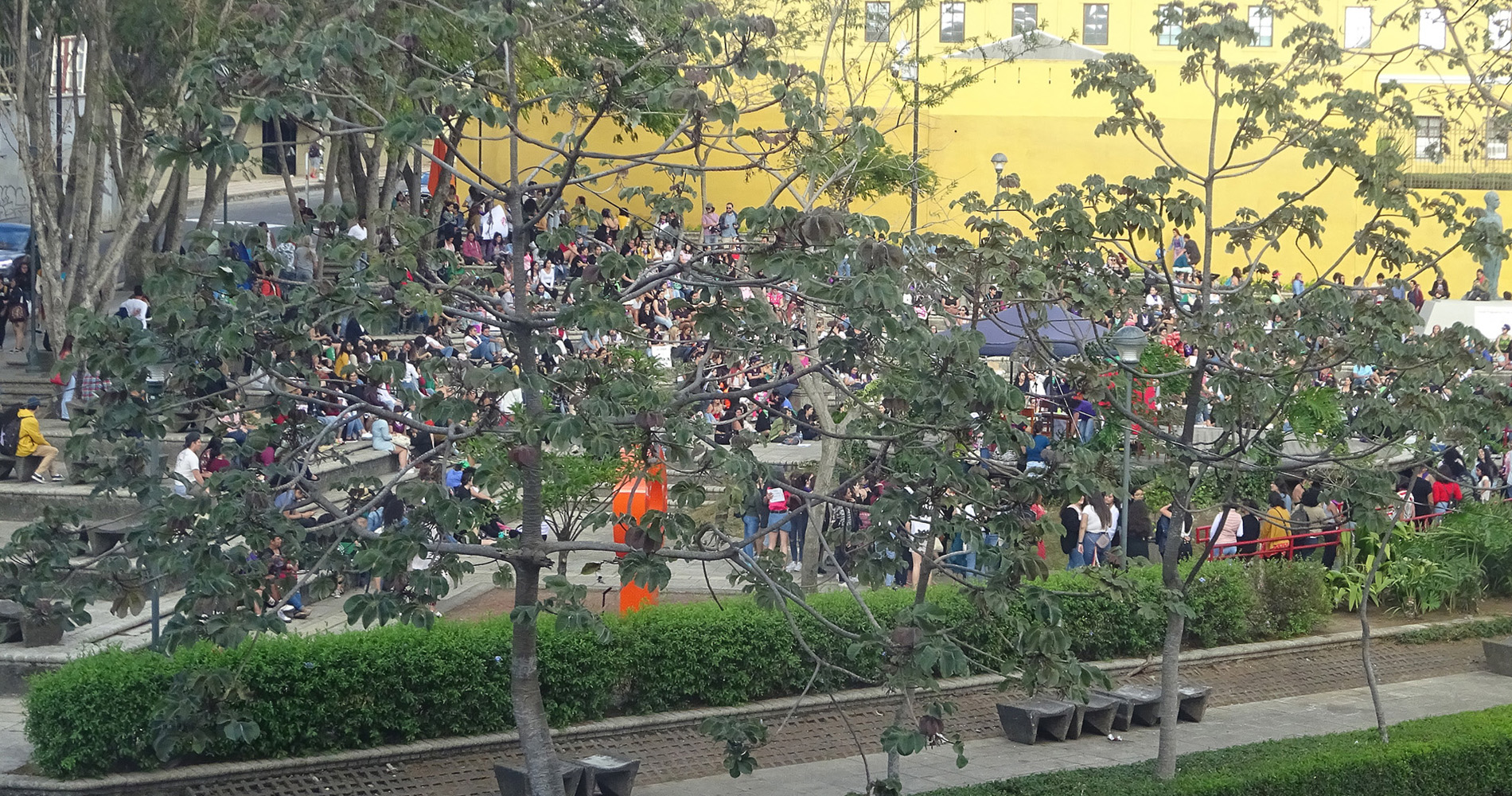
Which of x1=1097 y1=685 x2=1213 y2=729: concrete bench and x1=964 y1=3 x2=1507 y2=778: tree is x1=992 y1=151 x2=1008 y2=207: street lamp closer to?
x1=964 y1=3 x2=1507 y2=778: tree

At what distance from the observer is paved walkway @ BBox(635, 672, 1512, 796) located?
37.0 feet

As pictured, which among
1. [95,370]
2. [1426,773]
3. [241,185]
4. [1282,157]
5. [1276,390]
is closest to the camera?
[95,370]

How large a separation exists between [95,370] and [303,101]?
1618mm

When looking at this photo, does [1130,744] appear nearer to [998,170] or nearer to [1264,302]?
[1264,302]

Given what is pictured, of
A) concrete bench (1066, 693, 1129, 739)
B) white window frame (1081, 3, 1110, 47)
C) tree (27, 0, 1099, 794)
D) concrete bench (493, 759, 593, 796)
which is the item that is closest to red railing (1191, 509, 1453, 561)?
concrete bench (1066, 693, 1129, 739)

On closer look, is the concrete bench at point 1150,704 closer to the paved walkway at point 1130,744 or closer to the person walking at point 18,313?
the paved walkway at point 1130,744

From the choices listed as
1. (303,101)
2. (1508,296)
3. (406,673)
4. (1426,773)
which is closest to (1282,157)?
(1508,296)

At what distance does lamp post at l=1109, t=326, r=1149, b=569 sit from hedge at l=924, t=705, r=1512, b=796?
1517mm

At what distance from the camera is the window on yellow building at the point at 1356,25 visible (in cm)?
3875

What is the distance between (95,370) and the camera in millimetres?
7047

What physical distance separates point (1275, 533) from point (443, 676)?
10.7 m

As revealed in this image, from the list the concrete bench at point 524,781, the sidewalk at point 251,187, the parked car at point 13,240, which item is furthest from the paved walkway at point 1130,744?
the sidewalk at point 251,187

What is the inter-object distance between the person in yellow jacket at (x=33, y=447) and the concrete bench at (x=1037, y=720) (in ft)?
36.3

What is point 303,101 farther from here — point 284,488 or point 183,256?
point 284,488
